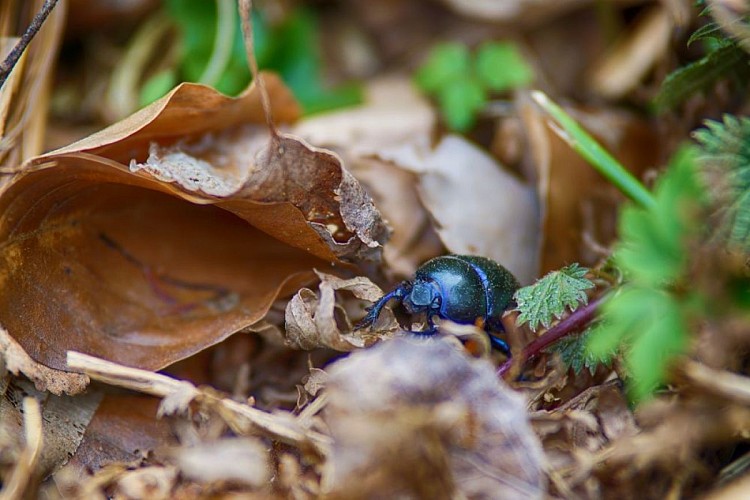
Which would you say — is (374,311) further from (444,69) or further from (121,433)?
(444,69)

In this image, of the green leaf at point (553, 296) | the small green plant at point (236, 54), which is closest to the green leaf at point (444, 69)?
the small green plant at point (236, 54)

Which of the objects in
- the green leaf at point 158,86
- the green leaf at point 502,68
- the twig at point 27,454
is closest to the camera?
the twig at point 27,454

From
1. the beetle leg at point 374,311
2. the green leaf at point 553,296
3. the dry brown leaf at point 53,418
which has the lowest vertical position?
the dry brown leaf at point 53,418

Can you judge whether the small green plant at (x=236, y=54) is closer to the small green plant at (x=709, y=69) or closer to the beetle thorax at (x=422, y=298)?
the beetle thorax at (x=422, y=298)

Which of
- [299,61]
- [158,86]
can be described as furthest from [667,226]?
[299,61]

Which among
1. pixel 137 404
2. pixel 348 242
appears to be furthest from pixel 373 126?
pixel 137 404

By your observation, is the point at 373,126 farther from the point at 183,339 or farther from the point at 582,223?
the point at 183,339
